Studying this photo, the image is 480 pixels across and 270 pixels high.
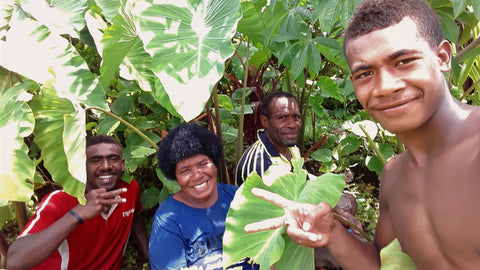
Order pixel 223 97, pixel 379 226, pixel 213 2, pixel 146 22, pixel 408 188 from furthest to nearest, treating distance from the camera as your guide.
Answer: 1. pixel 223 97
2. pixel 213 2
3. pixel 146 22
4. pixel 379 226
5. pixel 408 188

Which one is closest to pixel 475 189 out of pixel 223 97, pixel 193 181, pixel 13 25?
pixel 193 181

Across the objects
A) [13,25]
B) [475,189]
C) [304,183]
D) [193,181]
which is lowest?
[193,181]

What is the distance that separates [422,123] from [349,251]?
1.24ft

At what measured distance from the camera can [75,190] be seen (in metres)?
1.33

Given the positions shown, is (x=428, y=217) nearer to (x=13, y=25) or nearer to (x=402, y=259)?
(x=402, y=259)

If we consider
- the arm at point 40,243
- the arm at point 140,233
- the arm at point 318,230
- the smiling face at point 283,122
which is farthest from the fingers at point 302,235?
the arm at point 140,233

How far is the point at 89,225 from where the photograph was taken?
5.37 ft

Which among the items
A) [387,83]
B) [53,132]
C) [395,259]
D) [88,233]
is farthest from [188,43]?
[88,233]

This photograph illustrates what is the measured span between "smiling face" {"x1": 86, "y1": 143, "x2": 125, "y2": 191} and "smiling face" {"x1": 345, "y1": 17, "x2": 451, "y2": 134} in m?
1.28

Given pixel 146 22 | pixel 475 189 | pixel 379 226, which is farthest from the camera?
pixel 146 22

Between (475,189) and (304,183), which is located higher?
(475,189)

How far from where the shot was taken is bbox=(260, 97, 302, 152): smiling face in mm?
2014

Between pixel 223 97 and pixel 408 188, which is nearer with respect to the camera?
pixel 408 188

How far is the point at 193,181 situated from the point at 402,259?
2.80ft
